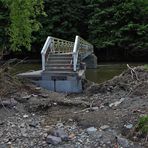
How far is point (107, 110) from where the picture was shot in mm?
10609

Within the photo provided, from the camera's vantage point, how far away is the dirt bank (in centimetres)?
827

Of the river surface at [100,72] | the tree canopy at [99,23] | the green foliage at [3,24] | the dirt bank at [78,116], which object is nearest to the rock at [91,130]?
the dirt bank at [78,116]

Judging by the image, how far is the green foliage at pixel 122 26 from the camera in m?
37.6

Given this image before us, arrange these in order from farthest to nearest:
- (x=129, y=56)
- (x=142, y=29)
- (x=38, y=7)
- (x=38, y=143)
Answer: (x=129, y=56) < (x=142, y=29) < (x=38, y=7) < (x=38, y=143)

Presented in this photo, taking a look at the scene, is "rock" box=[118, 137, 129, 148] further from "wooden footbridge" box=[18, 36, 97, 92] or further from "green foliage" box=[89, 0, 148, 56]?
"green foliage" box=[89, 0, 148, 56]

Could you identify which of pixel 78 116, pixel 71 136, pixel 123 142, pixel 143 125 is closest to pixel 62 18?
pixel 78 116

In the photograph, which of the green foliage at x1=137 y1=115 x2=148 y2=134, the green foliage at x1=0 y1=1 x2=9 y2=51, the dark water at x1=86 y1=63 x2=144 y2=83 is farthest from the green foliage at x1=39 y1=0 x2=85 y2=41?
the green foliage at x1=137 y1=115 x2=148 y2=134

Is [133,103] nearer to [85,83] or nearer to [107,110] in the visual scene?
[107,110]

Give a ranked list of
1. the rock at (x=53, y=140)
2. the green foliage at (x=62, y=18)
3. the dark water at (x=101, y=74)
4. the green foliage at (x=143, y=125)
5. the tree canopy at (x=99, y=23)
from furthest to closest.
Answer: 1. the green foliage at (x=62, y=18)
2. the tree canopy at (x=99, y=23)
3. the dark water at (x=101, y=74)
4. the green foliage at (x=143, y=125)
5. the rock at (x=53, y=140)

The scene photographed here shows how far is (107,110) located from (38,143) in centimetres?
296

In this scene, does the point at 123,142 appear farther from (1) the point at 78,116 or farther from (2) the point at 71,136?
(1) the point at 78,116

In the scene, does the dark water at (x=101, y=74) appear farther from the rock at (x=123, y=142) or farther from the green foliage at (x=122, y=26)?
the rock at (x=123, y=142)

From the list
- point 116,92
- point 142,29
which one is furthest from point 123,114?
point 142,29

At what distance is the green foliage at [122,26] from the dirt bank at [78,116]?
78.7 feet
